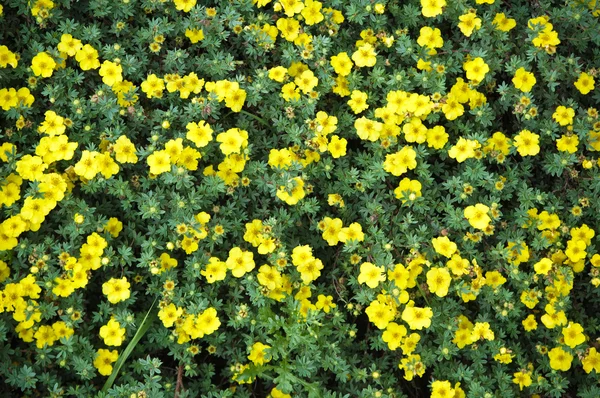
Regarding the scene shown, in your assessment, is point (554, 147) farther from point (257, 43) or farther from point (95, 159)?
point (95, 159)

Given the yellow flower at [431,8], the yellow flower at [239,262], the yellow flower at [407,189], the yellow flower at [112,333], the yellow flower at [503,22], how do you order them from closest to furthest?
1. the yellow flower at [112,333]
2. the yellow flower at [239,262]
3. the yellow flower at [407,189]
4. the yellow flower at [431,8]
5. the yellow flower at [503,22]

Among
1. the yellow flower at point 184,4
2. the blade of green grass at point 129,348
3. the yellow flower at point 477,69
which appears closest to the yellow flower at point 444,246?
the yellow flower at point 477,69

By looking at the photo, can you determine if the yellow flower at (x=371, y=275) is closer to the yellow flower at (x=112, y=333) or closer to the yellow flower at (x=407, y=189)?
the yellow flower at (x=407, y=189)

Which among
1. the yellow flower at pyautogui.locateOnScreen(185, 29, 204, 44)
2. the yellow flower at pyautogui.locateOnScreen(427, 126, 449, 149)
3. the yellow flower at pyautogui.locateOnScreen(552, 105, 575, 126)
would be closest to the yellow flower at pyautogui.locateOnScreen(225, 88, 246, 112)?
the yellow flower at pyautogui.locateOnScreen(185, 29, 204, 44)

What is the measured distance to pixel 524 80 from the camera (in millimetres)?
3986

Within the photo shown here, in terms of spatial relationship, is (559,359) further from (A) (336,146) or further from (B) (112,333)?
(B) (112,333)

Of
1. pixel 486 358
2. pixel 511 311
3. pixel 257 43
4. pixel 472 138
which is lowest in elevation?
pixel 486 358

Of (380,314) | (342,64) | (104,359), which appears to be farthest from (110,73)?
(380,314)

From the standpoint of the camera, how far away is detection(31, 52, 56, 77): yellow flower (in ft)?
12.6

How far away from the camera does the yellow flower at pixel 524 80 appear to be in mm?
3969

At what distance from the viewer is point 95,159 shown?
365 centimetres

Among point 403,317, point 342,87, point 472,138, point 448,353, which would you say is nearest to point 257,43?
point 342,87

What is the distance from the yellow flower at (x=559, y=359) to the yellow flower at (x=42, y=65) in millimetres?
3103

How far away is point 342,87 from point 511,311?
1.56 meters
